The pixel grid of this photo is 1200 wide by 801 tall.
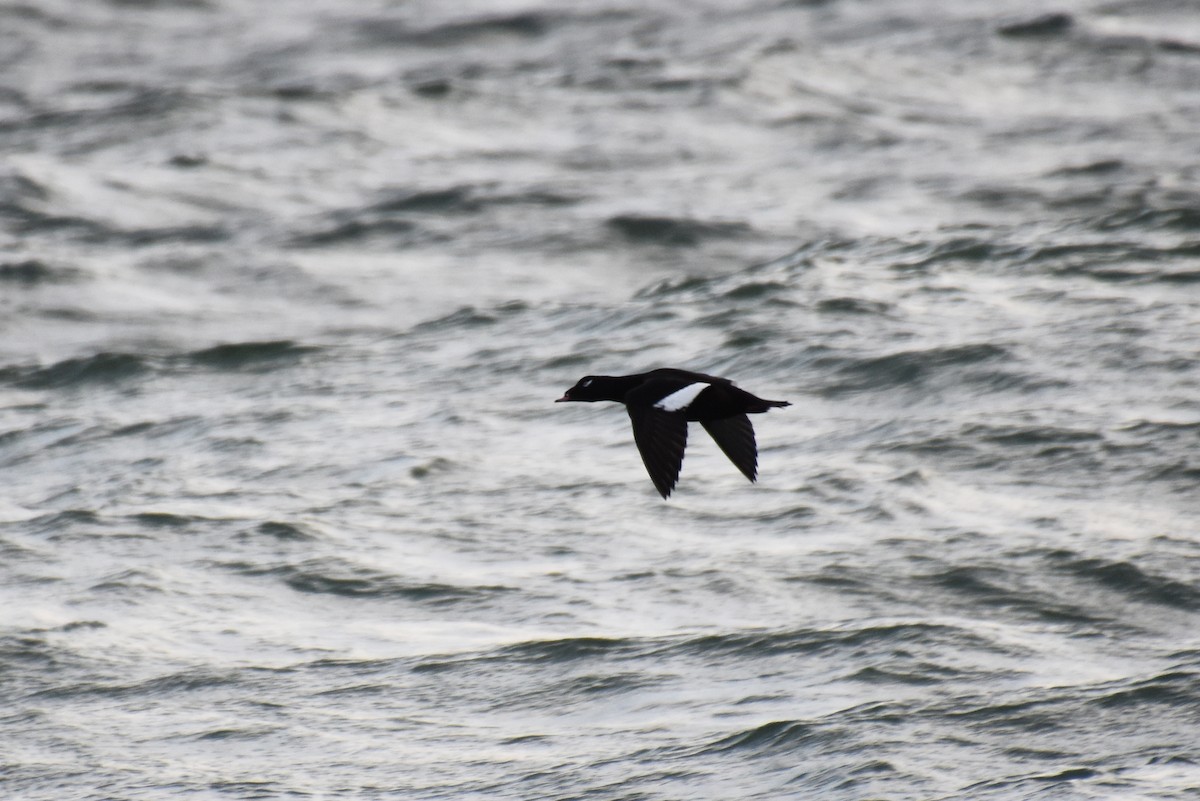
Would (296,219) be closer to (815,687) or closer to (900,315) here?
(900,315)

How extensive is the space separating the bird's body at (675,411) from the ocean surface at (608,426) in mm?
1384

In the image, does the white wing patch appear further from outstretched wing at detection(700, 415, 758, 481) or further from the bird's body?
outstretched wing at detection(700, 415, 758, 481)

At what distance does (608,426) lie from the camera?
1254cm

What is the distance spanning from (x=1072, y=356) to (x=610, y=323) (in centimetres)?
338

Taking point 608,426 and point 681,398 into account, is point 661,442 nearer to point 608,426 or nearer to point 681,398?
point 681,398

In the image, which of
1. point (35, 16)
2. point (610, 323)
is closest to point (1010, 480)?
point (610, 323)

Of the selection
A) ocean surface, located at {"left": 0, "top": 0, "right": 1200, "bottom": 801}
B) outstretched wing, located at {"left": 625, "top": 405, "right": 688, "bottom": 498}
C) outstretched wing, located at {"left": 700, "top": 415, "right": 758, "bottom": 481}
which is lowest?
ocean surface, located at {"left": 0, "top": 0, "right": 1200, "bottom": 801}

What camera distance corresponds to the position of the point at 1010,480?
36.8ft

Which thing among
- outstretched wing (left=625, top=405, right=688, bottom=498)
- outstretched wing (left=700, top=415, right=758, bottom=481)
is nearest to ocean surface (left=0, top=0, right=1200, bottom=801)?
outstretched wing (left=700, top=415, right=758, bottom=481)

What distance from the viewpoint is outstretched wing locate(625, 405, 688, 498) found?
709cm

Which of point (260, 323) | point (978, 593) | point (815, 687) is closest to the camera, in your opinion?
point (815, 687)

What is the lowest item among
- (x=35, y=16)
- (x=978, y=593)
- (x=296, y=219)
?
(x=978, y=593)

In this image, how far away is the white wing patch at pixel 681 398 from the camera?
7.44 metres

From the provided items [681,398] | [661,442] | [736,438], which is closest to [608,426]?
[736,438]
